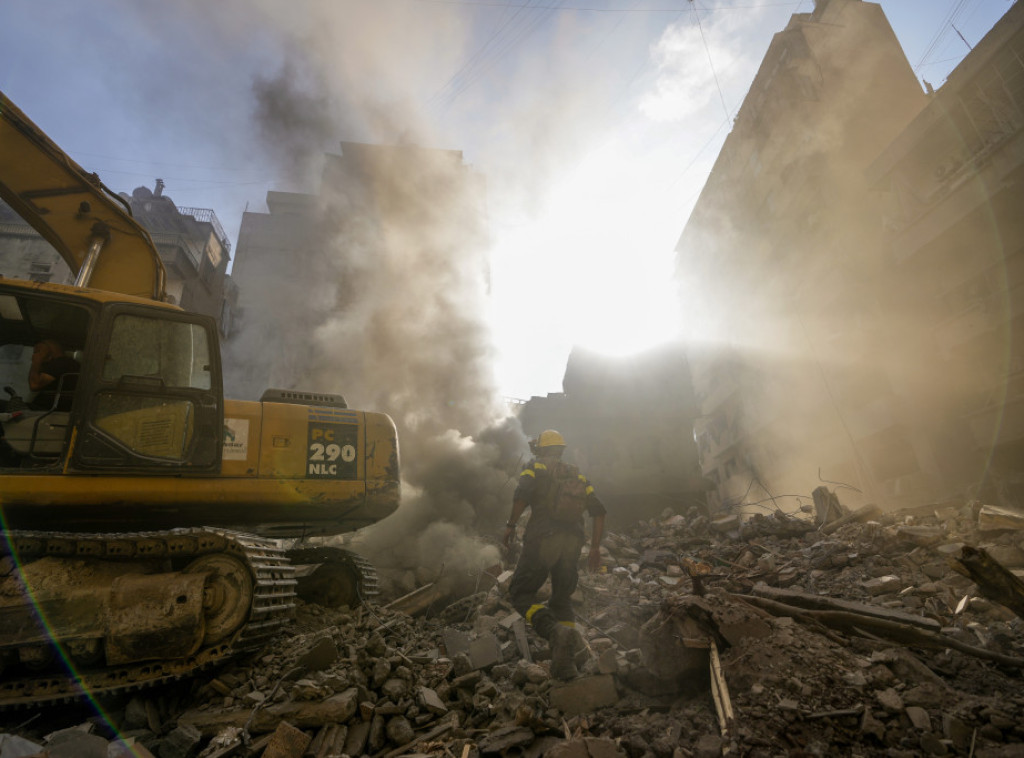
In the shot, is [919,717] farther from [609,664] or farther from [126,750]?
[126,750]

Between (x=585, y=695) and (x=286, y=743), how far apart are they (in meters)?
1.74

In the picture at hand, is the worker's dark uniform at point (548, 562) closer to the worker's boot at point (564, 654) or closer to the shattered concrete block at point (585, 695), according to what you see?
the worker's boot at point (564, 654)

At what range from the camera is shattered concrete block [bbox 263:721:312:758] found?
Result: 2453 millimetres

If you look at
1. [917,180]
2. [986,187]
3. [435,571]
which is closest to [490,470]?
[435,571]

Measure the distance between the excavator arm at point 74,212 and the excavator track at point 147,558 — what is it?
8.78ft

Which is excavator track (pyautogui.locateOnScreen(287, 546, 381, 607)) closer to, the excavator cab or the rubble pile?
the rubble pile

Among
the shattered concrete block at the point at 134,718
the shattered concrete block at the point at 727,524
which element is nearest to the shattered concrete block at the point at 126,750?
the shattered concrete block at the point at 134,718

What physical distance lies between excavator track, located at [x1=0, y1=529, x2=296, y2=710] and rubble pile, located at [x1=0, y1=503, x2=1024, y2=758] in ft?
0.65

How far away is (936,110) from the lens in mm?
12172

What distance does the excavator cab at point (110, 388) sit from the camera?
11.3 feet

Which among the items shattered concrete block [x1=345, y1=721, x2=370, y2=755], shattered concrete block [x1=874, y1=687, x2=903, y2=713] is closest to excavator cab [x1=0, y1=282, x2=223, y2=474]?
shattered concrete block [x1=345, y1=721, x2=370, y2=755]

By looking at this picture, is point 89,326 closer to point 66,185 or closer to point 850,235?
point 66,185

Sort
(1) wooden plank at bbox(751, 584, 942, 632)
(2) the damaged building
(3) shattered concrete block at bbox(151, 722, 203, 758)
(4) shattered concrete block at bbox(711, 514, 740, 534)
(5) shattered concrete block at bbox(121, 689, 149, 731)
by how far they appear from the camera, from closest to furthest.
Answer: (3) shattered concrete block at bbox(151, 722, 203, 758) < (5) shattered concrete block at bbox(121, 689, 149, 731) < (1) wooden plank at bbox(751, 584, 942, 632) < (4) shattered concrete block at bbox(711, 514, 740, 534) < (2) the damaged building

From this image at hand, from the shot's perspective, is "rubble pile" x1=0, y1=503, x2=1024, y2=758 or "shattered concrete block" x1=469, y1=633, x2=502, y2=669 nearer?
"rubble pile" x1=0, y1=503, x2=1024, y2=758
